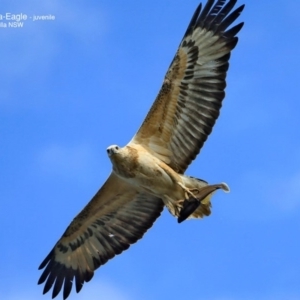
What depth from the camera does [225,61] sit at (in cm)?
1766

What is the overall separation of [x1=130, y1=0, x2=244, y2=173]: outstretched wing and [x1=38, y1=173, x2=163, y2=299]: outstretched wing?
1378 millimetres

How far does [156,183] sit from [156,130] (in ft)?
2.89

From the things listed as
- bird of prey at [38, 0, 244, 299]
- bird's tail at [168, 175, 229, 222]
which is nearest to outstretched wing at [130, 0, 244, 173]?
bird of prey at [38, 0, 244, 299]

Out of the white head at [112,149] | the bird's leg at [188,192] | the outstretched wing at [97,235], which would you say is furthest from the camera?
the outstretched wing at [97,235]

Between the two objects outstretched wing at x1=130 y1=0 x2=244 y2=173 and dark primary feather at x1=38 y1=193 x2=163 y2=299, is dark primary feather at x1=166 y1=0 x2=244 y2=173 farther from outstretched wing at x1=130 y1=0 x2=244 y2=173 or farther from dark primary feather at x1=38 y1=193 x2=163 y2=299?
dark primary feather at x1=38 y1=193 x2=163 y2=299

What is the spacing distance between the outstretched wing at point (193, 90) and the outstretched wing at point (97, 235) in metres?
1.38

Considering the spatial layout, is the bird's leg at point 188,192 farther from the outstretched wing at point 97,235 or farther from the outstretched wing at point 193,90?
the outstretched wing at point 97,235

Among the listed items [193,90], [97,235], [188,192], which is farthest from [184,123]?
[97,235]

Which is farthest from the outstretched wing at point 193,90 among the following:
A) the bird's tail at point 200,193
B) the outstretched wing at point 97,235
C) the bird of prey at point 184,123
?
the outstretched wing at point 97,235

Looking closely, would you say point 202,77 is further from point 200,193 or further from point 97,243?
point 97,243

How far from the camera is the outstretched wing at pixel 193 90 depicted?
17.6 m

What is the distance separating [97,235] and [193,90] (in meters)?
3.50

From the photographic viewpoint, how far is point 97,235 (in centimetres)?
1958

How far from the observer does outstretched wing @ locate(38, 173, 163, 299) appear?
754 inches
